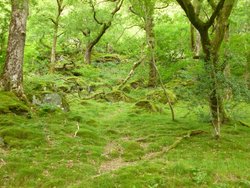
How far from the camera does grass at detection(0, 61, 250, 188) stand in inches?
371

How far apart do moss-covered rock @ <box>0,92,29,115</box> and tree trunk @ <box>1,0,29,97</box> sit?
0.47 metres

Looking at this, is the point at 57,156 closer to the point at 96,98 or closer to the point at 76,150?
the point at 76,150

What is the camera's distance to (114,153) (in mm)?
12000

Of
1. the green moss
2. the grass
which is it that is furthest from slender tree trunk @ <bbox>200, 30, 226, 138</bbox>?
the green moss

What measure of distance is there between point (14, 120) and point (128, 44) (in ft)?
65.2

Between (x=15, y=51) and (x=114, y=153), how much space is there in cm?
715

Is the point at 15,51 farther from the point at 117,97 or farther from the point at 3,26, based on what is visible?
the point at 117,97

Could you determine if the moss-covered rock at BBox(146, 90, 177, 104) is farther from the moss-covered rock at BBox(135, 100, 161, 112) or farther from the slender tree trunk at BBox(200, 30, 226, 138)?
the slender tree trunk at BBox(200, 30, 226, 138)

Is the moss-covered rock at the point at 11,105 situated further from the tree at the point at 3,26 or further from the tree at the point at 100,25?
the tree at the point at 100,25

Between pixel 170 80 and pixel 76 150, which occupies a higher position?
pixel 170 80

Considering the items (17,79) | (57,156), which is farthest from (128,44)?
(57,156)

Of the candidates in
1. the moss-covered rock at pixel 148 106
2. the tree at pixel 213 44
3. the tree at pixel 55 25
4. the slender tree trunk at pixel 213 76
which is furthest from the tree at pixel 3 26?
the tree at pixel 55 25

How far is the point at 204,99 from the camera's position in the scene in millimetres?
13867

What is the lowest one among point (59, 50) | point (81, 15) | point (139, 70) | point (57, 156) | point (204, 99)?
point (57, 156)
